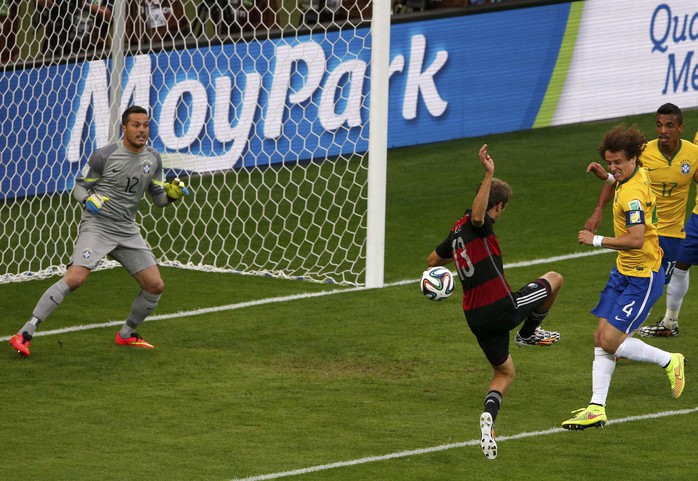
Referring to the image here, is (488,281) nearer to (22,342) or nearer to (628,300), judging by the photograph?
(628,300)

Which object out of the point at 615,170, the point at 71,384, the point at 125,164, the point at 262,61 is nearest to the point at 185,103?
the point at 262,61

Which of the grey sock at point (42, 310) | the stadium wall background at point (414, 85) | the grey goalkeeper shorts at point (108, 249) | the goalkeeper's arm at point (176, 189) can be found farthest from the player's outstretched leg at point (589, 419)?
the stadium wall background at point (414, 85)

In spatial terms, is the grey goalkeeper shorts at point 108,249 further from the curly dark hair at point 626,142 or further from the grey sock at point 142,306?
the curly dark hair at point 626,142

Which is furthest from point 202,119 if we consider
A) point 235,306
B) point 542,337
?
point 542,337

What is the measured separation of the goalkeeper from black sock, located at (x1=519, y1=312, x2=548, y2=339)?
2.98m

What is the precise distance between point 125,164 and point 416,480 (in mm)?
4288

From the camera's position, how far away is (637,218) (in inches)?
325

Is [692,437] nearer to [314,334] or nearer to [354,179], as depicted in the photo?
[314,334]

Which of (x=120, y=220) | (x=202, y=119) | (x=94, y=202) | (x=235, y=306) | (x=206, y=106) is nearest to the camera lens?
(x=94, y=202)

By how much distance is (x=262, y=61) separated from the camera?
1560 cm

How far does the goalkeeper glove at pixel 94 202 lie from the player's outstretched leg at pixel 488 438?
393 centimetres

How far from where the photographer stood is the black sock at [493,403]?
788 cm

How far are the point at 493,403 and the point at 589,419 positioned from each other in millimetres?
689

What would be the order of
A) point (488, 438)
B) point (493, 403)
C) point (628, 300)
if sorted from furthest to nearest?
point (628, 300) → point (493, 403) → point (488, 438)
